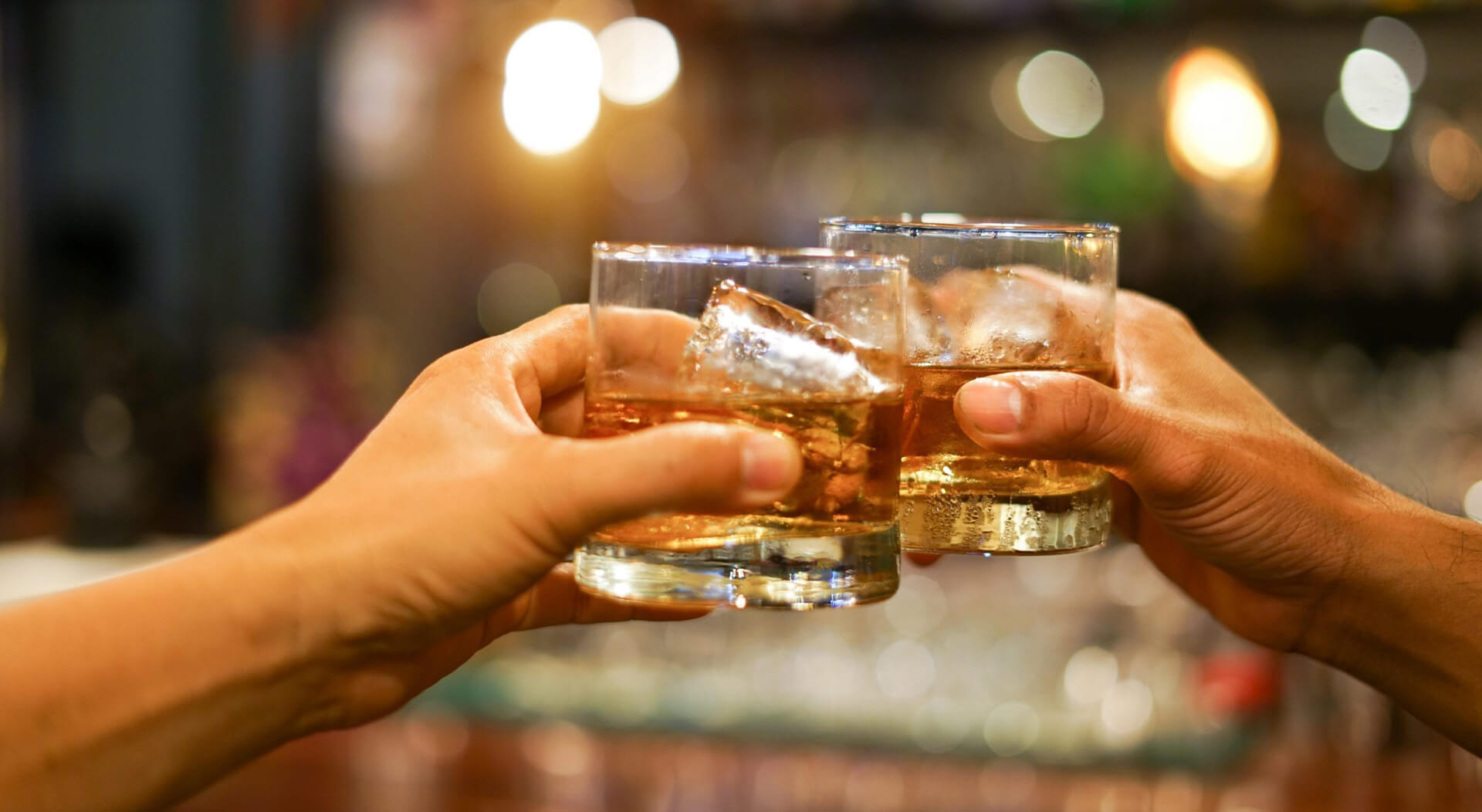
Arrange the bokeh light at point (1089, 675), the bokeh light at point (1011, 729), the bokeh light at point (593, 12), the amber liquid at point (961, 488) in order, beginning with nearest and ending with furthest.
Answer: the amber liquid at point (961, 488)
the bokeh light at point (1011, 729)
the bokeh light at point (1089, 675)
the bokeh light at point (593, 12)

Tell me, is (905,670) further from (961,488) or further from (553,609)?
(961,488)

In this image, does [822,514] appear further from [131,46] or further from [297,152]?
[131,46]

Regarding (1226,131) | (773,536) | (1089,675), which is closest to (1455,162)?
(1226,131)

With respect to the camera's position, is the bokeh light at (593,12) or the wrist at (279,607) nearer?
the wrist at (279,607)

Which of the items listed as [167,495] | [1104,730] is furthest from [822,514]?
[167,495]

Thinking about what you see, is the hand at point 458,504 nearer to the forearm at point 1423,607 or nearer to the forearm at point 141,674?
the forearm at point 141,674

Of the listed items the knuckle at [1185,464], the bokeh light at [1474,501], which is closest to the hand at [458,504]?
the knuckle at [1185,464]
